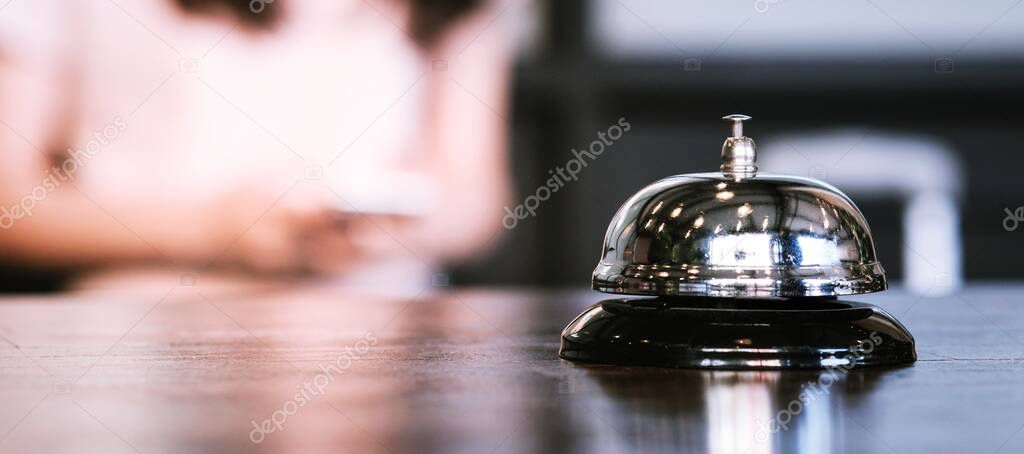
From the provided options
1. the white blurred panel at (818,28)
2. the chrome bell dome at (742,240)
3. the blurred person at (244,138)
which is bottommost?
the chrome bell dome at (742,240)

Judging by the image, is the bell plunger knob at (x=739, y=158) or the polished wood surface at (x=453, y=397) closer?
the polished wood surface at (x=453, y=397)

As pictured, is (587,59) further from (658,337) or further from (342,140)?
(658,337)

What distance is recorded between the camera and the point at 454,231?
324cm

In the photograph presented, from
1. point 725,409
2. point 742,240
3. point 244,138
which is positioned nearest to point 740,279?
point 742,240

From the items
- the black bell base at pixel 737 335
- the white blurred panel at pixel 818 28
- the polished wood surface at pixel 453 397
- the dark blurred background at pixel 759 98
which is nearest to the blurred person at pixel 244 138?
the dark blurred background at pixel 759 98

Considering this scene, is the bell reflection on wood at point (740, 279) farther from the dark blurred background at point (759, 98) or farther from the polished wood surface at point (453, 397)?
the dark blurred background at point (759, 98)

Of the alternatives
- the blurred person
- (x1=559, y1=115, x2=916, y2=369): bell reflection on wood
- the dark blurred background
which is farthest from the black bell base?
the blurred person

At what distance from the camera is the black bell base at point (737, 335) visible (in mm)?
643

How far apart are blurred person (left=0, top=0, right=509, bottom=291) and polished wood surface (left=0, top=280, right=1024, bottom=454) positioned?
7.27 ft

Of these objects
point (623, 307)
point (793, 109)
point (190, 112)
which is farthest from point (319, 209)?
point (623, 307)

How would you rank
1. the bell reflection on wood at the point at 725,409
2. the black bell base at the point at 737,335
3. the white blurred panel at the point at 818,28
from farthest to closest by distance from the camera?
the white blurred panel at the point at 818,28 < the black bell base at the point at 737,335 < the bell reflection on wood at the point at 725,409

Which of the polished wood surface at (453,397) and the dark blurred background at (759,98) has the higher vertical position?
the dark blurred background at (759,98)

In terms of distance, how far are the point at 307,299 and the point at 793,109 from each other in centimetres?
197

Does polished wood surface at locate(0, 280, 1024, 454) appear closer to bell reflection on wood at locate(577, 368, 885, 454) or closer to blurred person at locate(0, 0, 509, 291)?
bell reflection on wood at locate(577, 368, 885, 454)
